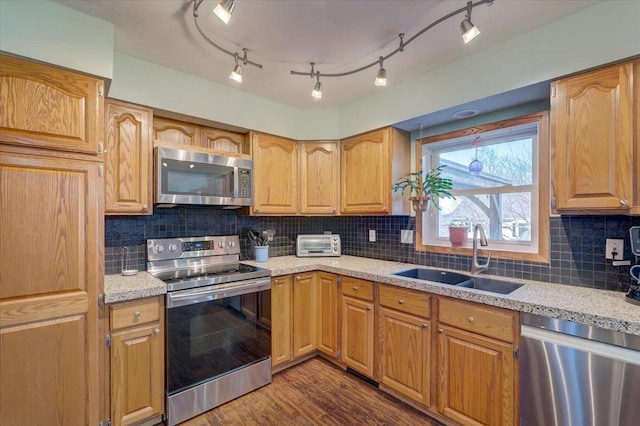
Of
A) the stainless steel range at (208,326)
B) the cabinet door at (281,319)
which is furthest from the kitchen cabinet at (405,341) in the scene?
the stainless steel range at (208,326)

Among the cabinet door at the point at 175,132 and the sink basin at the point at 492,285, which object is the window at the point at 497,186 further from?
the cabinet door at the point at 175,132

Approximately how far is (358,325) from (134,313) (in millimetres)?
1556

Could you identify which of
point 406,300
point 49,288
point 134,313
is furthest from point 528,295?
point 49,288

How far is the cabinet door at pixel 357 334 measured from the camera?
2.23m

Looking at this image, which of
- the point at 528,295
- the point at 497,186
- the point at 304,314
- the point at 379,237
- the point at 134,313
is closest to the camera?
the point at 528,295

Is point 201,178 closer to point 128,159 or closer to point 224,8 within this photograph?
point 128,159

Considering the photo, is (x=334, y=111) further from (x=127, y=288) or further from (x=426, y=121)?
(x=127, y=288)

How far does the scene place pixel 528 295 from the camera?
160 centimetres

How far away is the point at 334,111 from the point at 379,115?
585 millimetres

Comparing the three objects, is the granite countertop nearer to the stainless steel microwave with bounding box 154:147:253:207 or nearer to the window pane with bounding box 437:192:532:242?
the window pane with bounding box 437:192:532:242

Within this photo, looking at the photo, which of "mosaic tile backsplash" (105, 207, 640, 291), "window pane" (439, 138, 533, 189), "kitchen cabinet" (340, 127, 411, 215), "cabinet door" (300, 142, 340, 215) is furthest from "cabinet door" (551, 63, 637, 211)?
"cabinet door" (300, 142, 340, 215)

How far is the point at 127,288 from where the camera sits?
1722mm

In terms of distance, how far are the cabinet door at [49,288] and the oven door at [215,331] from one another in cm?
39

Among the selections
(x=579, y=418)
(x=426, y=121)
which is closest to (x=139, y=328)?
(x=579, y=418)
